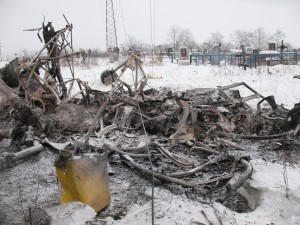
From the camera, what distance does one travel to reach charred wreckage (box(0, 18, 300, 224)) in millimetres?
4125

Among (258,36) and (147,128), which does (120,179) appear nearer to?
(147,128)

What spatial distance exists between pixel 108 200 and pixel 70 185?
1.69 feet

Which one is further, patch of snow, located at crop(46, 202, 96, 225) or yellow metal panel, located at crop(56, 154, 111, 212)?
yellow metal panel, located at crop(56, 154, 111, 212)

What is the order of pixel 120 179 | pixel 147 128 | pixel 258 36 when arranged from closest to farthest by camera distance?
pixel 120 179 → pixel 147 128 → pixel 258 36

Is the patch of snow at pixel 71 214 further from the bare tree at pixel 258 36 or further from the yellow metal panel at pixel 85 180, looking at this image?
the bare tree at pixel 258 36

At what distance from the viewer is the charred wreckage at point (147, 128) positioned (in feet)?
13.5

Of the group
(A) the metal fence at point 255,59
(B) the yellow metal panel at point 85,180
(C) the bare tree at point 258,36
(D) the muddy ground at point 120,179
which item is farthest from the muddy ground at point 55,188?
(C) the bare tree at point 258,36

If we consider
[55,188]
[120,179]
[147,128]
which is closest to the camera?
[55,188]

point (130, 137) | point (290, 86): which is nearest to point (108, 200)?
point (130, 137)

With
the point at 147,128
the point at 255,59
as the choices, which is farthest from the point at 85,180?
the point at 255,59

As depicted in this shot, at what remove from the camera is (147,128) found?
643 cm

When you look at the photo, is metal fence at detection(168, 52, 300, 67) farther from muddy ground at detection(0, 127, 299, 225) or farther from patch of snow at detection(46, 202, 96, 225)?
patch of snow at detection(46, 202, 96, 225)

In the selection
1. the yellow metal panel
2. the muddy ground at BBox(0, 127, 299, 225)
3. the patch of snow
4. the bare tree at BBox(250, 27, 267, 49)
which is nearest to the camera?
the patch of snow

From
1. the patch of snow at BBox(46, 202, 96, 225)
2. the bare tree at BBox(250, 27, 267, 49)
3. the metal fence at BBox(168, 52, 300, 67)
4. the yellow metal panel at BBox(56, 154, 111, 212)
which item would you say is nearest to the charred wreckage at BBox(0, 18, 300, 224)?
the yellow metal panel at BBox(56, 154, 111, 212)
